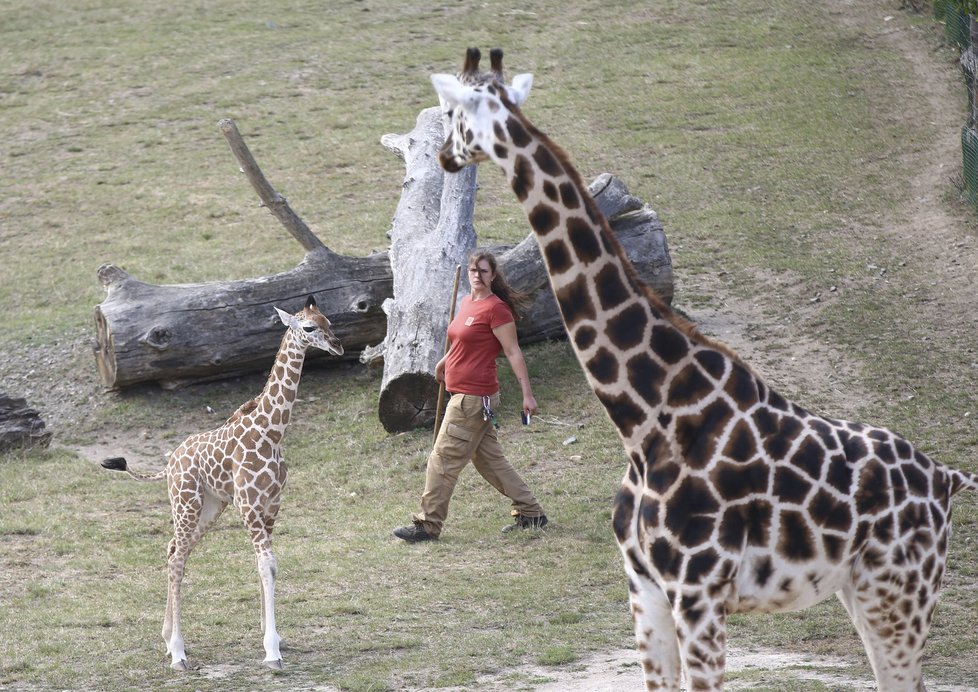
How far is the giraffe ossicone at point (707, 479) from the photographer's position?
551 centimetres

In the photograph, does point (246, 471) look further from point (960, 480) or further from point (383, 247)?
point (383, 247)

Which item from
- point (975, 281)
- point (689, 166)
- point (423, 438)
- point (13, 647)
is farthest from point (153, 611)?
point (689, 166)

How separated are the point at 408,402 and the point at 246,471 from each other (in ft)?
13.5

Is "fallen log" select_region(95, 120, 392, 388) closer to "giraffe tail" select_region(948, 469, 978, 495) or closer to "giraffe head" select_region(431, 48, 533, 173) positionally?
"giraffe head" select_region(431, 48, 533, 173)

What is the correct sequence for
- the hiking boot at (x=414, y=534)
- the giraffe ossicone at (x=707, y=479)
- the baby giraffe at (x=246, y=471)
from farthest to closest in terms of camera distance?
1. the hiking boot at (x=414, y=534)
2. the baby giraffe at (x=246, y=471)
3. the giraffe ossicone at (x=707, y=479)

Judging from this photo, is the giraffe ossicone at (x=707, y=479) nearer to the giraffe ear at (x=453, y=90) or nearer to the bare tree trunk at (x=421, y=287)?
the giraffe ear at (x=453, y=90)

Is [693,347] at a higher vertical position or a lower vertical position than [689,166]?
higher

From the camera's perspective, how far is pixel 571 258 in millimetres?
5770

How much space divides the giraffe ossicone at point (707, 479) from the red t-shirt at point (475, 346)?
3605 mm

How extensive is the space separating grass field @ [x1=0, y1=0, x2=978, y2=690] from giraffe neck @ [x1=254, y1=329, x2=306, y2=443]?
131 cm

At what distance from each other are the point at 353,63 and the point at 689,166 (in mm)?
7434

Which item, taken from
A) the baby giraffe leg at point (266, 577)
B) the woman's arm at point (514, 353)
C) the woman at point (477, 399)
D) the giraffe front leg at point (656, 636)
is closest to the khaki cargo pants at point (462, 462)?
the woman at point (477, 399)

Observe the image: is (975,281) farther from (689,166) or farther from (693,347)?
(693,347)

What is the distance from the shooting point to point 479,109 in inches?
228
